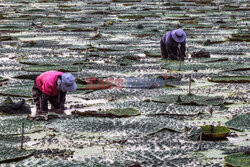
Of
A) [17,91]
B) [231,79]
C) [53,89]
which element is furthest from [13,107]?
[231,79]

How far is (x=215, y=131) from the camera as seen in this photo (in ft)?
17.3

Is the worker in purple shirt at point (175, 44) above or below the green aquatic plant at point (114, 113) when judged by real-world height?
above

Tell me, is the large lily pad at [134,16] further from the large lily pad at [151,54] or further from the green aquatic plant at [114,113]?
the green aquatic plant at [114,113]

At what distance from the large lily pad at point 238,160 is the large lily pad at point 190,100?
1962mm

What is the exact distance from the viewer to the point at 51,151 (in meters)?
4.86

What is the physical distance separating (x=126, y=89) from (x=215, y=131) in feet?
8.49

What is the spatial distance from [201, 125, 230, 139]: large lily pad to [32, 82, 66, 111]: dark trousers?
1713mm

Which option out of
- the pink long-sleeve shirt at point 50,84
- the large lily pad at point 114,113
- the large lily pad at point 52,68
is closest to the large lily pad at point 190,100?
the large lily pad at point 114,113

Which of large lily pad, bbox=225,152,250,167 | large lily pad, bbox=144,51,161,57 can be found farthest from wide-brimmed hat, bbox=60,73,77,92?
large lily pad, bbox=144,51,161,57

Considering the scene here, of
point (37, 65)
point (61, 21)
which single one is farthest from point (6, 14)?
point (37, 65)

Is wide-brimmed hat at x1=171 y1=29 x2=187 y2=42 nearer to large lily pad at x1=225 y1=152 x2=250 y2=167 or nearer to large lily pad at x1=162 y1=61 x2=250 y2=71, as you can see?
large lily pad at x1=162 y1=61 x2=250 y2=71

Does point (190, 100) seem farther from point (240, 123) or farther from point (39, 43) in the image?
point (39, 43)

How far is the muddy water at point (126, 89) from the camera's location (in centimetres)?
484

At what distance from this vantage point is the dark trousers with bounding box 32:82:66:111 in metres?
6.13
